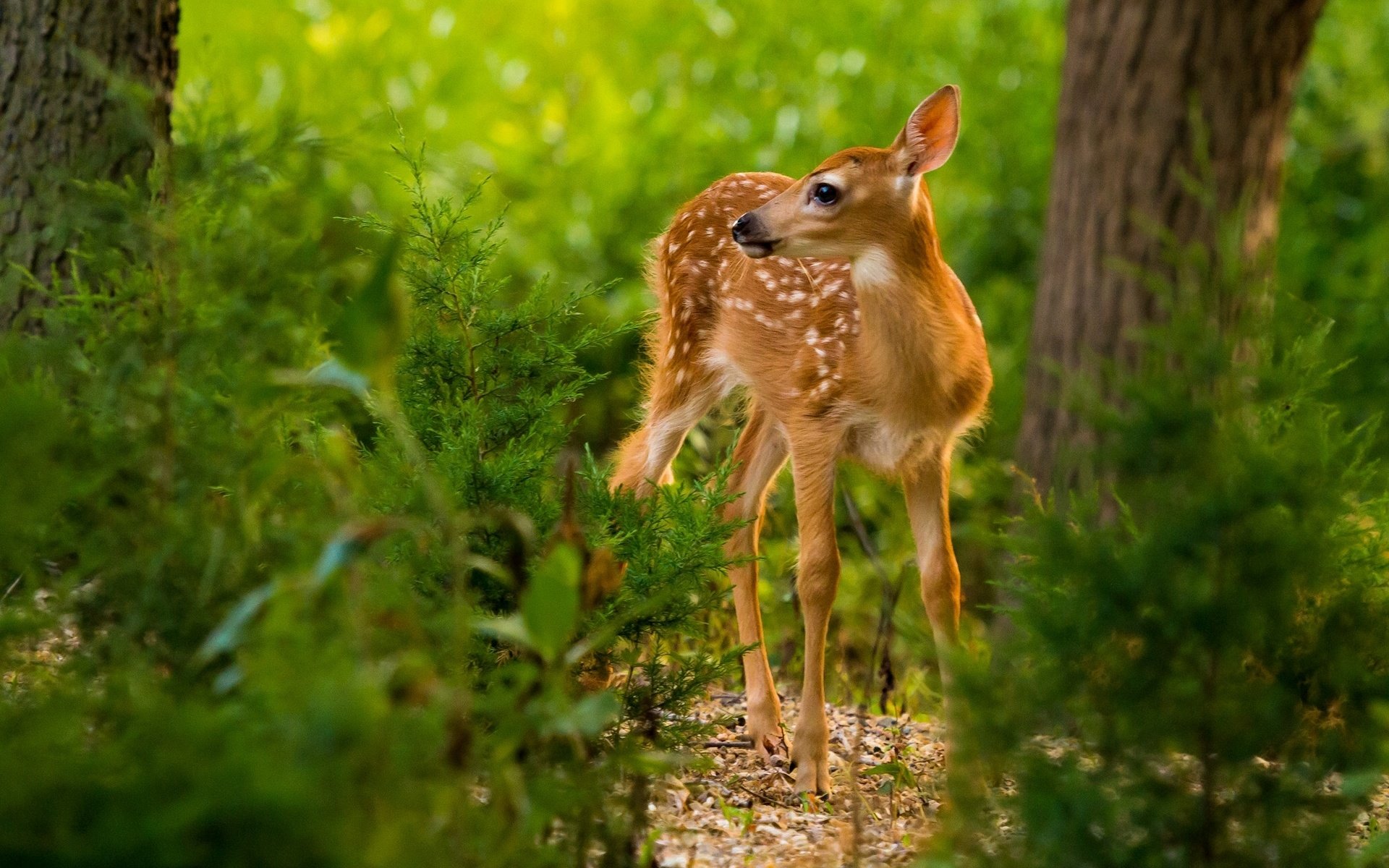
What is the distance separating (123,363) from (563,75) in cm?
679

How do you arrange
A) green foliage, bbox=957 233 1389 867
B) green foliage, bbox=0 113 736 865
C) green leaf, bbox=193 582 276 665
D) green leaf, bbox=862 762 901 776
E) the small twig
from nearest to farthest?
green foliage, bbox=0 113 736 865 < green leaf, bbox=193 582 276 665 < green foliage, bbox=957 233 1389 867 < the small twig < green leaf, bbox=862 762 901 776

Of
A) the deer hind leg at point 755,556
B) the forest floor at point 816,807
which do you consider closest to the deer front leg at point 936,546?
the forest floor at point 816,807

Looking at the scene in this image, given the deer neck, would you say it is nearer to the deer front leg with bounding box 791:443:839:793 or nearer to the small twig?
the deer front leg with bounding box 791:443:839:793

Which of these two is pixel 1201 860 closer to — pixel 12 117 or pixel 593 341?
pixel 593 341

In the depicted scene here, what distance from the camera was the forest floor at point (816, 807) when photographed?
3.61 meters

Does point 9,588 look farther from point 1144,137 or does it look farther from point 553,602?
point 1144,137

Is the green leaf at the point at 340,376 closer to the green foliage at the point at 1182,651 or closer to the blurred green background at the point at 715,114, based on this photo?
the green foliage at the point at 1182,651

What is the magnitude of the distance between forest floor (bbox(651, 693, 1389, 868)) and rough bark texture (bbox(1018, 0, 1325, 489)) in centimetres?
193

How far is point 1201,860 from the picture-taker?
8.68 ft

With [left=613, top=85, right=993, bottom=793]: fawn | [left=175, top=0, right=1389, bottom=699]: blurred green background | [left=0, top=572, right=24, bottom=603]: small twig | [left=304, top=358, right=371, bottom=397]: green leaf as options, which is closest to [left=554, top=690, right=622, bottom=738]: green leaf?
[left=304, top=358, right=371, bottom=397]: green leaf

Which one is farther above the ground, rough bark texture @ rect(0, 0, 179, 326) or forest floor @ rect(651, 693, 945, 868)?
rough bark texture @ rect(0, 0, 179, 326)

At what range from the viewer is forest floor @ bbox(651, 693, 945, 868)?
11.9 ft

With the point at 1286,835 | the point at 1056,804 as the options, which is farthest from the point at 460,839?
the point at 1286,835

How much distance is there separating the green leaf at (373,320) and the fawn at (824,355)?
6.50 ft
